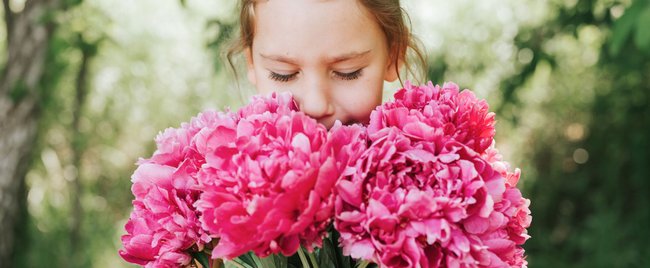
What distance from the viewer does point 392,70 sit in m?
1.68

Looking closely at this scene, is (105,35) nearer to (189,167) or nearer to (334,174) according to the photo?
(189,167)

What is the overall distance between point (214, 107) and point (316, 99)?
12.6ft

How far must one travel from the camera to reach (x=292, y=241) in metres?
1.19

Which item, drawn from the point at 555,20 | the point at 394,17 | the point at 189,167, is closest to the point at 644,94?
the point at 555,20

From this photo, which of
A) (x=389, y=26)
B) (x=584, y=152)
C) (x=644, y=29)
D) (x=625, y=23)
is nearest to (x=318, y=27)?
(x=389, y=26)

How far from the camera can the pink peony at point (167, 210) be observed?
4.40 ft

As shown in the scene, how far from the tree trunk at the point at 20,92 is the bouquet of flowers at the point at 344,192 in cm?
239

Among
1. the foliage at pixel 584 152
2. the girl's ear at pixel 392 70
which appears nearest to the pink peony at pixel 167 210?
the girl's ear at pixel 392 70

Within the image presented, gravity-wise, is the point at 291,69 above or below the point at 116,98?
above

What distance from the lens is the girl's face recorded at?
1.43 meters

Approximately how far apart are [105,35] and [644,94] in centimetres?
311

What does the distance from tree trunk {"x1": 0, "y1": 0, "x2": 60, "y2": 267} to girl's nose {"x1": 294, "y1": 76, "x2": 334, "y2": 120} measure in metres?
2.31

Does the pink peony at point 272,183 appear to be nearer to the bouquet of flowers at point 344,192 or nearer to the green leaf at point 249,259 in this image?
the bouquet of flowers at point 344,192

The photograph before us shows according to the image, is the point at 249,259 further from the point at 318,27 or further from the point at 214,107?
the point at 214,107
